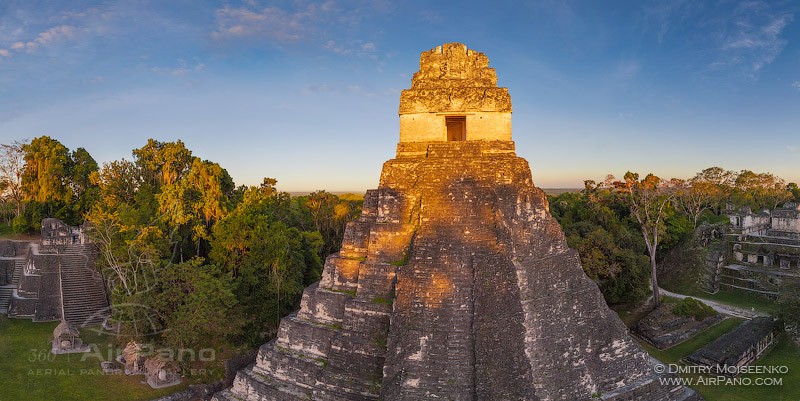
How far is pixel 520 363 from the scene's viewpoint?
7.55m

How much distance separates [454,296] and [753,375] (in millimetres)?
12870

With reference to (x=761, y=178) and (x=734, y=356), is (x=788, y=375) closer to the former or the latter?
(x=734, y=356)

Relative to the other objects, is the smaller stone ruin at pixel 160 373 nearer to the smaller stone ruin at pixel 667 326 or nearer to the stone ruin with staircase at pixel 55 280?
the stone ruin with staircase at pixel 55 280

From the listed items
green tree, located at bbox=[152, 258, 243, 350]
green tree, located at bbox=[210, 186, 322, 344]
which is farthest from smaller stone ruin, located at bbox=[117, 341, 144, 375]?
green tree, located at bbox=[210, 186, 322, 344]

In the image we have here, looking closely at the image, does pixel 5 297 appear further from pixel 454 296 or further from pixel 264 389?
pixel 454 296

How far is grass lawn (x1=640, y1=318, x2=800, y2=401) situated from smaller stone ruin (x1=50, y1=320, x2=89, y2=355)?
69.6ft

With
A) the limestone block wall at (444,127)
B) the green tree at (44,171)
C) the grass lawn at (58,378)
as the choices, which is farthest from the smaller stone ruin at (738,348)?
the green tree at (44,171)

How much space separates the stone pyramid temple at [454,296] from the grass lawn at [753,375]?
5.73 meters

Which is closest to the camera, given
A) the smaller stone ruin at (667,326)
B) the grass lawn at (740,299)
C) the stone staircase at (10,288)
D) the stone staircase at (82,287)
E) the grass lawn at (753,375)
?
the grass lawn at (753,375)

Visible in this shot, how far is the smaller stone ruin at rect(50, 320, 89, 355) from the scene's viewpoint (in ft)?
54.0

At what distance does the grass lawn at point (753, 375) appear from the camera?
514 inches

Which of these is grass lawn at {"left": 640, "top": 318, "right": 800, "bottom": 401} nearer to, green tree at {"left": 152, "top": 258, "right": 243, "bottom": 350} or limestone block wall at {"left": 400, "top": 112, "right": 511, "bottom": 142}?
limestone block wall at {"left": 400, "top": 112, "right": 511, "bottom": 142}

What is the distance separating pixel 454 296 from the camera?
316 inches

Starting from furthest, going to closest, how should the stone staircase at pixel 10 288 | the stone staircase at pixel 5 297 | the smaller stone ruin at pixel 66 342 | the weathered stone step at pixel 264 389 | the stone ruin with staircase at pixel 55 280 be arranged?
the stone staircase at pixel 10 288
the stone staircase at pixel 5 297
the stone ruin with staircase at pixel 55 280
the smaller stone ruin at pixel 66 342
the weathered stone step at pixel 264 389
